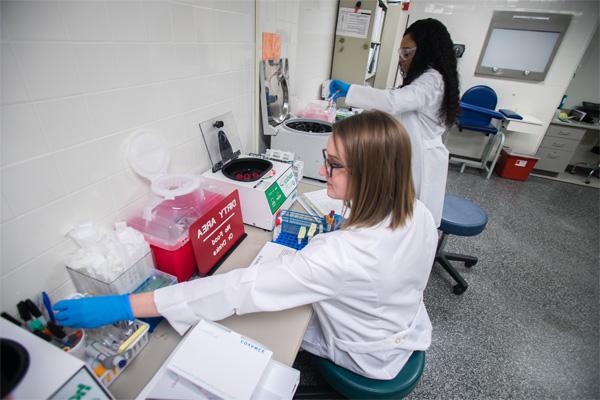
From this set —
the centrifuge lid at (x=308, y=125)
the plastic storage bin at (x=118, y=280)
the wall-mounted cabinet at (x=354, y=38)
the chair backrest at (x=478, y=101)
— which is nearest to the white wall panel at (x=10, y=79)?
the plastic storage bin at (x=118, y=280)

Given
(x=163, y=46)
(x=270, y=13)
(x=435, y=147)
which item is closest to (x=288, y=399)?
(x=163, y=46)

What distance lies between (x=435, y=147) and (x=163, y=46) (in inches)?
59.8

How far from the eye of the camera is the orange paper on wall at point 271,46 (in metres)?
1.54

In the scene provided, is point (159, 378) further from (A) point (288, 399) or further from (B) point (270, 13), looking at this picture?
(B) point (270, 13)

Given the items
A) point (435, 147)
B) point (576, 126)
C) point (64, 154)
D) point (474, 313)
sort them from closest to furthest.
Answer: point (64, 154)
point (435, 147)
point (474, 313)
point (576, 126)

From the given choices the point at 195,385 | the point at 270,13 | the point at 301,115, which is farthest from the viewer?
the point at 301,115

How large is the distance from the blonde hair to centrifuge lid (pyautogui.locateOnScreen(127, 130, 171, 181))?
64 centimetres

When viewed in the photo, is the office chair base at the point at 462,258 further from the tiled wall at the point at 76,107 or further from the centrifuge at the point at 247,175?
the tiled wall at the point at 76,107

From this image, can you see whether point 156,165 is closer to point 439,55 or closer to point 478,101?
point 439,55

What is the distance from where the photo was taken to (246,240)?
114 cm

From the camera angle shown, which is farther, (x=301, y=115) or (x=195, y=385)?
(x=301, y=115)

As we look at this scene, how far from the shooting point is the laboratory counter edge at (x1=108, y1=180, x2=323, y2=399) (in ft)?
2.17

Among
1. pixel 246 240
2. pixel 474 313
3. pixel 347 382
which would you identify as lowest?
pixel 474 313

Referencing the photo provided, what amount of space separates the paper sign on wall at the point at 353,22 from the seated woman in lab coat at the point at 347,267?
2314 millimetres
